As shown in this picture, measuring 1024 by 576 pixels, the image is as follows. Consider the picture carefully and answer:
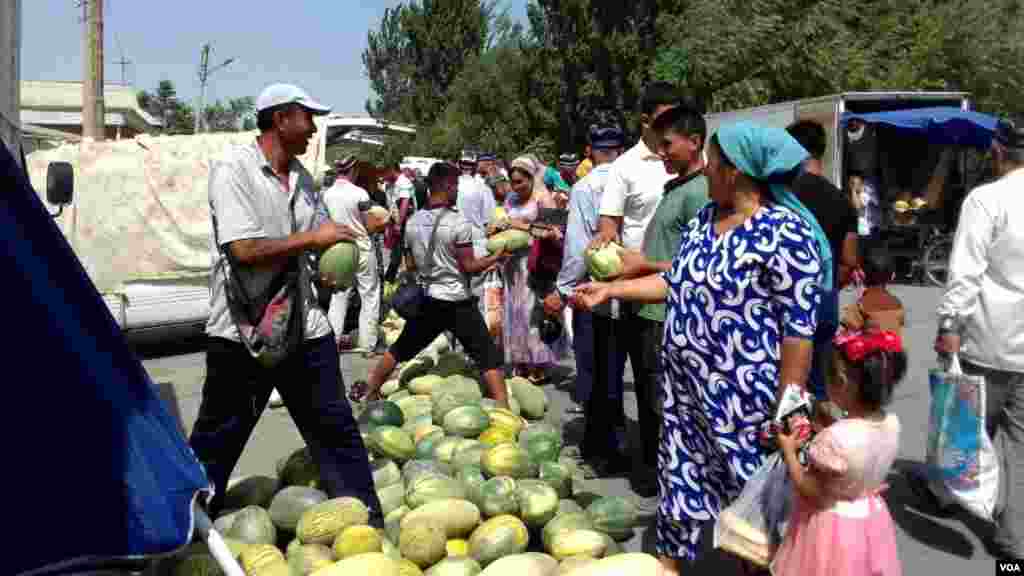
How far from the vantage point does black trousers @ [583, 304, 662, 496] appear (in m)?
5.11

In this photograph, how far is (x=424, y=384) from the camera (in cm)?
695

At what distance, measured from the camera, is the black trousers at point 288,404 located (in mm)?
3977

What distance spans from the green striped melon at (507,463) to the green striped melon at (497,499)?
0.23 metres

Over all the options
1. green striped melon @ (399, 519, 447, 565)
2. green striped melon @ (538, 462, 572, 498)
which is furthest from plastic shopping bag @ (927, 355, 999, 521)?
green striped melon @ (399, 519, 447, 565)

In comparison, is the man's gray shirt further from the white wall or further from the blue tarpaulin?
the blue tarpaulin

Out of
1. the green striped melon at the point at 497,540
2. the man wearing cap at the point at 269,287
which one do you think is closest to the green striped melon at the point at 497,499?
the green striped melon at the point at 497,540

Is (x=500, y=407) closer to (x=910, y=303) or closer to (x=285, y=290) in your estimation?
(x=285, y=290)

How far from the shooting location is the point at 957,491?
14.4 ft

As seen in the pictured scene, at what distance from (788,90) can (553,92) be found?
847 centimetres

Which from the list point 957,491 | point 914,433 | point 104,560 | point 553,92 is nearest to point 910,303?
point 914,433

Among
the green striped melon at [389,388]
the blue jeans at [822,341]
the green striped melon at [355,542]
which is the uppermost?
the blue jeans at [822,341]

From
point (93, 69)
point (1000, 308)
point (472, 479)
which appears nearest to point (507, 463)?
point (472, 479)

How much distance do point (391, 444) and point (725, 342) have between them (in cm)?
264

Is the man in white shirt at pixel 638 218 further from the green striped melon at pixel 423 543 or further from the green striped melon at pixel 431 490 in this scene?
the green striped melon at pixel 423 543
